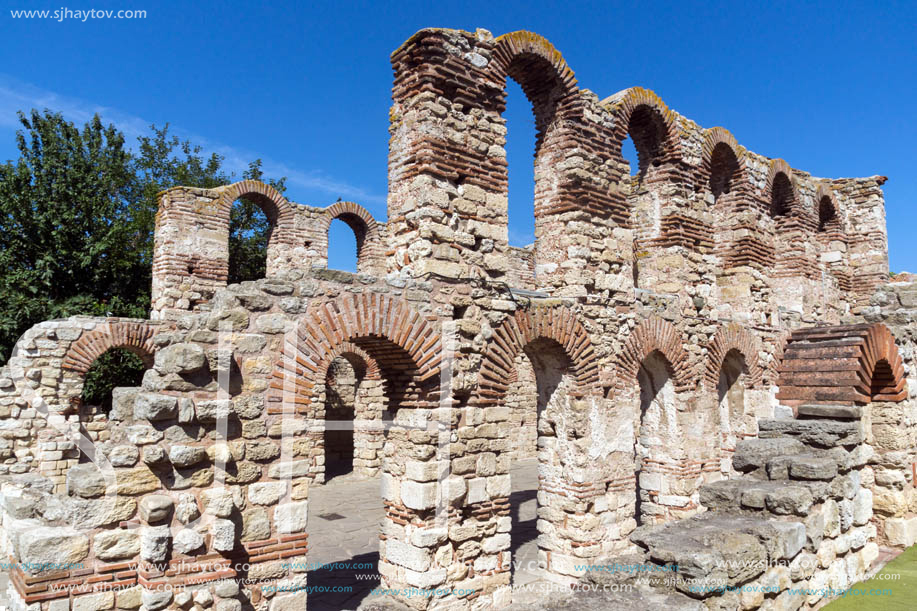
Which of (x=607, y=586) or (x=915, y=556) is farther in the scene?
(x=915, y=556)

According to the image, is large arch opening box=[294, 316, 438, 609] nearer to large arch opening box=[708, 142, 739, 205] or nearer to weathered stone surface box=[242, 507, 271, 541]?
weathered stone surface box=[242, 507, 271, 541]

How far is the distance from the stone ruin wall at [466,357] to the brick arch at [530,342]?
3 cm

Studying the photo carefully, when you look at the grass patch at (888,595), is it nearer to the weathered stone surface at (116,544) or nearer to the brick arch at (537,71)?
the weathered stone surface at (116,544)

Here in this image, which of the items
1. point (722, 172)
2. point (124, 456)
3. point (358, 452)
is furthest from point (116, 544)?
point (722, 172)

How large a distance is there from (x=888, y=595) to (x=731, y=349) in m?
4.91

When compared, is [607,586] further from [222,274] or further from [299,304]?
[222,274]

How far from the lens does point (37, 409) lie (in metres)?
9.59

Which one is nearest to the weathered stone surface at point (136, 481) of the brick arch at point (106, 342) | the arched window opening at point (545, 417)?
the arched window opening at point (545, 417)

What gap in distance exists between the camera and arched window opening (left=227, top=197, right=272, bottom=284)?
19.8 metres

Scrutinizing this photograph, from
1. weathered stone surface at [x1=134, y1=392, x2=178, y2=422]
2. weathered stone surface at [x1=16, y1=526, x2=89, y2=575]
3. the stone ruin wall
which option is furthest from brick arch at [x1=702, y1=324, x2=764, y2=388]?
weathered stone surface at [x1=16, y1=526, x2=89, y2=575]

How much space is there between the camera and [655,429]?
910cm

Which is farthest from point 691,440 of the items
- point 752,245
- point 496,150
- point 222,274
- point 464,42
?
point 222,274

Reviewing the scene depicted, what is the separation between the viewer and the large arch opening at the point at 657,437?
29.1 feet

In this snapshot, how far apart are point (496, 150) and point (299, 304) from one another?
3.04 m
